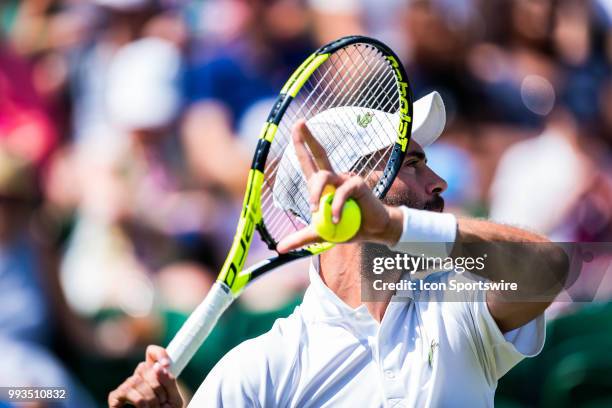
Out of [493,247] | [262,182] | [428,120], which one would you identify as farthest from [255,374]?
[428,120]

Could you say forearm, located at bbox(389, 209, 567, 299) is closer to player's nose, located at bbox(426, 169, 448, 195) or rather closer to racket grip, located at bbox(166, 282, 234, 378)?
player's nose, located at bbox(426, 169, 448, 195)

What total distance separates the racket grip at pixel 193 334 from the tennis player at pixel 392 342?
0.11 ft

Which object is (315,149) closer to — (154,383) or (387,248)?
(387,248)

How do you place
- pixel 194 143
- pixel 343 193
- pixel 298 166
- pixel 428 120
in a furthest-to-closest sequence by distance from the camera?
pixel 194 143, pixel 428 120, pixel 298 166, pixel 343 193

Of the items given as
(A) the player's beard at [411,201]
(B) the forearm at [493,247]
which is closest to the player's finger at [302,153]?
(B) the forearm at [493,247]

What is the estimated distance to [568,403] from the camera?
15.7 ft

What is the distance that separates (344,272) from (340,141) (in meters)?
0.44

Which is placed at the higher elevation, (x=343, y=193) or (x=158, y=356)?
(x=343, y=193)

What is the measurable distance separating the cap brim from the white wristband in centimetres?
81

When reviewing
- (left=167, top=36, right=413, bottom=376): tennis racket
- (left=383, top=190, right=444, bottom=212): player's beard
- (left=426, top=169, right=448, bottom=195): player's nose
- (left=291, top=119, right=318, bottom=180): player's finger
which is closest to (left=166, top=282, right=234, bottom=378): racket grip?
(left=167, top=36, right=413, bottom=376): tennis racket

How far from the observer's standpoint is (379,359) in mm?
2965

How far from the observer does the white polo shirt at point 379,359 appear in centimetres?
289

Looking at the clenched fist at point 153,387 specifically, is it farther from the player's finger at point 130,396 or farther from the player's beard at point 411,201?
the player's beard at point 411,201

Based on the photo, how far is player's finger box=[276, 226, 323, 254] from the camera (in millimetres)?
2541
